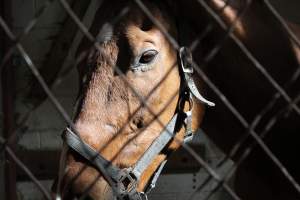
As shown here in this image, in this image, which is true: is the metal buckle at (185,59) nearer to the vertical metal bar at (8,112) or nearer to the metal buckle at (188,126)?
the metal buckle at (188,126)

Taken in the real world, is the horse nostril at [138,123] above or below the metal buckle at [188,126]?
above

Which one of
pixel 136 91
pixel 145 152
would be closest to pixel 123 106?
pixel 136 91

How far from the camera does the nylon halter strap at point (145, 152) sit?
7.64ft

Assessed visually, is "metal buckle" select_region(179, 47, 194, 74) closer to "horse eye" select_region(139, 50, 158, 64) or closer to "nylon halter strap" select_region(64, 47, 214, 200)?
"nylon halter strap" select_region(64, 47, 214, 200)

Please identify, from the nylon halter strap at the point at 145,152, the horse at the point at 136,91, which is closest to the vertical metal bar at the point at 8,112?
the horse at the point at 136,91

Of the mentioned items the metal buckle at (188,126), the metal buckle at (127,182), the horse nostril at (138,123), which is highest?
the horse nostril at (138,123)

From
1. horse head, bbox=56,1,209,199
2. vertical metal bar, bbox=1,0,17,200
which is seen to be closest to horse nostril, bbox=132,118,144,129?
horse head, bbox=56,1,209,199

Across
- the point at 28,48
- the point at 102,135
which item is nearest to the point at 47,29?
the point at 28,48

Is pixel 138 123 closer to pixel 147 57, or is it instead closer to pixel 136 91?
pixel 136 91

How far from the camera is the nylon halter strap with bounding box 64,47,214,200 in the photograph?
233cm

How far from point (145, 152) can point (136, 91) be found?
0.24 metres

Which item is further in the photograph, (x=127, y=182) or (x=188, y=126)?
(x=188, y=126)

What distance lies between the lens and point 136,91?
2.43 metres

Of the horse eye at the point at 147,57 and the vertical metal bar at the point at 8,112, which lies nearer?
the horse eye at the point at 147,57
